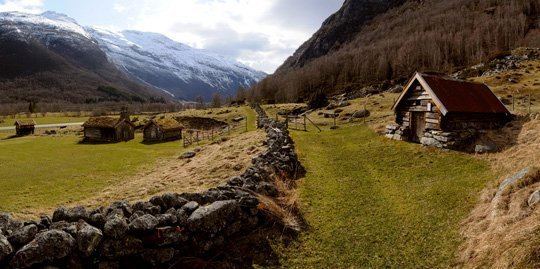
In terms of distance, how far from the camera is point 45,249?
886 cm

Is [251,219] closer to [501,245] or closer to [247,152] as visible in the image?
[501,245]

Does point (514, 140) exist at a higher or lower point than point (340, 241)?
higher

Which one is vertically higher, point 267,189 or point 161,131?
point 161,131

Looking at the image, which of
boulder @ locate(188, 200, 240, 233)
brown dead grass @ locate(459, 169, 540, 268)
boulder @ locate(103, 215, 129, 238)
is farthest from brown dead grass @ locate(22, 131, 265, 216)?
brown dead grass @ locate(459, 169, 540, 268)

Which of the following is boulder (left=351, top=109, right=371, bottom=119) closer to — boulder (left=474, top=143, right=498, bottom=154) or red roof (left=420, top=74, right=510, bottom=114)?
red roof (left=420, top=74, right=510, bottom=114)

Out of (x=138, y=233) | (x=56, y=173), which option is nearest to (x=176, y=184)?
(x=138, y=233)

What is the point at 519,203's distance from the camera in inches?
502

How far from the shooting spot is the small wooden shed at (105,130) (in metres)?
84.4

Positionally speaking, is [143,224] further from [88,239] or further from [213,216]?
[213,216]

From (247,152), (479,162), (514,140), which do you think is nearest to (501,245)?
(479,162)

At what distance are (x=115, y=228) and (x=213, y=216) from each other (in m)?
3.15

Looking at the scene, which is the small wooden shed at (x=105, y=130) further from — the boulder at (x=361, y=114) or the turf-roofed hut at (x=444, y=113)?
the turf-roofed hut at (x=444, y=113)

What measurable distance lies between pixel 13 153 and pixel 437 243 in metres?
67.1

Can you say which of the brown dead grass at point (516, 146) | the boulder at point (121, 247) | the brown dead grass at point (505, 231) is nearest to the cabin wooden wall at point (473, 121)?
the brown dead grass at point (516, 146)
